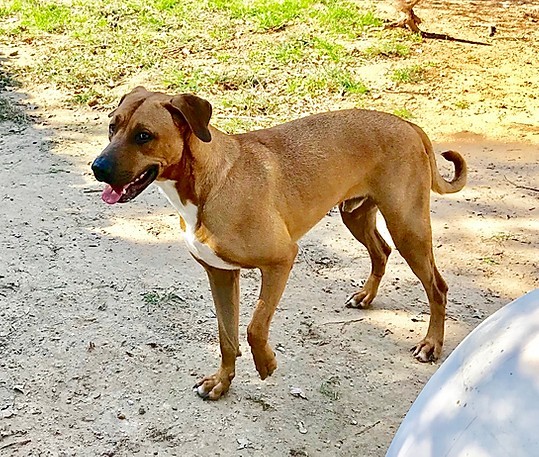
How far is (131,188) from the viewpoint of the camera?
3.30m

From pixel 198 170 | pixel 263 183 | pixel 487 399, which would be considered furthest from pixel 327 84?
pixel 487 399

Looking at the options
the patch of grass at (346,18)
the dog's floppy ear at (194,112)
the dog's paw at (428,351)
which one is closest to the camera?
the dog's floppy ear at (194,112)

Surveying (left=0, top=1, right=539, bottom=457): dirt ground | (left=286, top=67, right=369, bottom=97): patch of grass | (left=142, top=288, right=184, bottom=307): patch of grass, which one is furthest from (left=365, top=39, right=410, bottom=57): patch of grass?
(left=142, top=288, right=184, bottom=307): patch of grass

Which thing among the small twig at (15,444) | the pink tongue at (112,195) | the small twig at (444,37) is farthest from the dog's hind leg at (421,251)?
the small twig at (444,37)

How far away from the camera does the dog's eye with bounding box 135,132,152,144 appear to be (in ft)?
10.7

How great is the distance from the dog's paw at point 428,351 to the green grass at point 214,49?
3449 mm

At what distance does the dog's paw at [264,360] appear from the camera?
367cm

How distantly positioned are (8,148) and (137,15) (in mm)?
4215

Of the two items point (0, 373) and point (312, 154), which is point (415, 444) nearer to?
point (312, 154)

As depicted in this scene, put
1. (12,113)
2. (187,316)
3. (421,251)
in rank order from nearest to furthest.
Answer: (421,251) → (187,316) → (12,113)

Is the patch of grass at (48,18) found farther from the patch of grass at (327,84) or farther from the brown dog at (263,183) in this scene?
the brown dog at (263,183)

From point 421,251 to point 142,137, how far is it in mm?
1630

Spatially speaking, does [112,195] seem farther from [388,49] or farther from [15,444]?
[388,49]

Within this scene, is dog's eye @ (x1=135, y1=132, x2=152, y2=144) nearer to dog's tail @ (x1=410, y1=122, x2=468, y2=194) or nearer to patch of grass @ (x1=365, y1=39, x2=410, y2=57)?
dog's tail @ (x1=410, y1=122, x2=468, y2=194)
